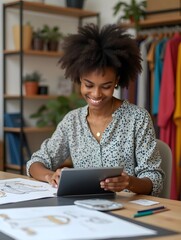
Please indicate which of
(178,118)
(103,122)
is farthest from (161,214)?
(178,118)

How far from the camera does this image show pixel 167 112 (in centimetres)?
390

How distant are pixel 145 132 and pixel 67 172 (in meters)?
0.56

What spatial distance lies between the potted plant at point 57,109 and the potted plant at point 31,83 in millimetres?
183

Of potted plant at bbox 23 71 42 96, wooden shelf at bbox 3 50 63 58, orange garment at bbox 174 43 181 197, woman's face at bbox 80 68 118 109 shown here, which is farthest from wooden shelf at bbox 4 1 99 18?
woman's face at bbox 80 68 118 109

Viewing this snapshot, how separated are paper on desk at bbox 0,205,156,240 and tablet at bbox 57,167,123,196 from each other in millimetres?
149

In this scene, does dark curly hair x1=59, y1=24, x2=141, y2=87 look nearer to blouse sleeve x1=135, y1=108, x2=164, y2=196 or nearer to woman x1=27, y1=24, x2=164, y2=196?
woman x1=27, y1=24, x2=164, y2=196

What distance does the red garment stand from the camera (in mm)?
3889

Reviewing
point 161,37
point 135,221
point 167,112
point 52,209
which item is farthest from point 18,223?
point 161,37

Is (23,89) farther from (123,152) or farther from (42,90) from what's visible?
(123,152)

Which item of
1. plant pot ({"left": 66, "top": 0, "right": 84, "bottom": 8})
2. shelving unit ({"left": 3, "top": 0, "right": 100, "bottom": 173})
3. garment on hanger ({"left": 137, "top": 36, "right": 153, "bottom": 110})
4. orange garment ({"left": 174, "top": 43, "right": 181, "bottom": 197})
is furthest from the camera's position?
plant pot ({"left": 66, "top": 0, "right": 84, "bottom": 8})

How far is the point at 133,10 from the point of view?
4438mm

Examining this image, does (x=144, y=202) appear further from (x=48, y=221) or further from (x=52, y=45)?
(x=52, y=45)

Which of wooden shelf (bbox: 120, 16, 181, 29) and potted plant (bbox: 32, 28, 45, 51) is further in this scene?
potted plant (bbox: 32, 28, 45, 51)

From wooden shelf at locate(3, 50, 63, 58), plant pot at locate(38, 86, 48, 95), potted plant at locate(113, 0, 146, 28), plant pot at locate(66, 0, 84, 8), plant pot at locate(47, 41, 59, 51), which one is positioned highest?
plant pot at locate(66, 0, 84, 8)
